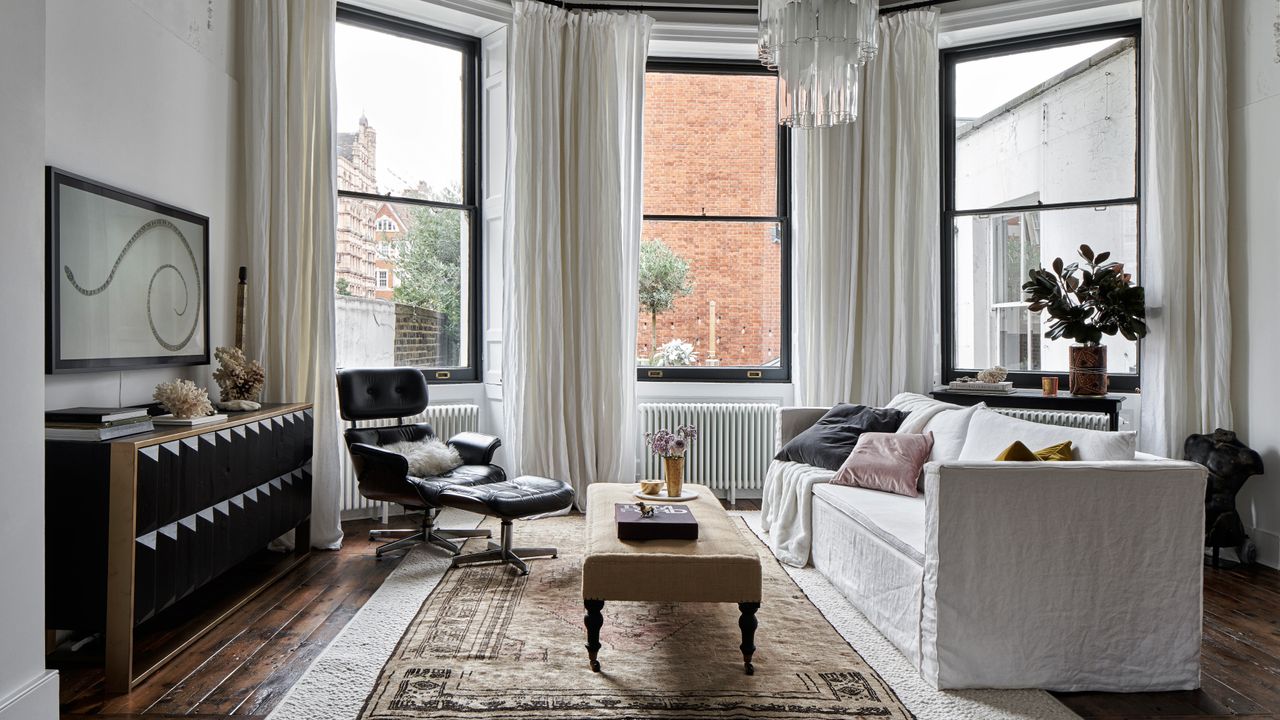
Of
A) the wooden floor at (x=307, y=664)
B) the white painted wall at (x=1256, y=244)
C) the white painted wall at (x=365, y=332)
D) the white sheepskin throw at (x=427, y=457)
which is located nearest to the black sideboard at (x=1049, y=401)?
the white painted wall at (x=1256, y=244)

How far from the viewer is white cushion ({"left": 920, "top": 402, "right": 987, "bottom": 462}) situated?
3.60 metres

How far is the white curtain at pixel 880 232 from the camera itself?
5.14m

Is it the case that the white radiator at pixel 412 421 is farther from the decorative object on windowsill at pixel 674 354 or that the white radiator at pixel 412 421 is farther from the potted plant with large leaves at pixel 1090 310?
the potted plant with large leaves at pixel 1090 310

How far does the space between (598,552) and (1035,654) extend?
1.42 metres

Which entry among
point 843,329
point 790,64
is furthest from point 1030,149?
point 790,64

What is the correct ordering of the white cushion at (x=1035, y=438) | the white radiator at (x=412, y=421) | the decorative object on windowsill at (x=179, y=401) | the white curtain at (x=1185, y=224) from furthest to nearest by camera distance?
the white radiator at (x=412, y=421) < the white curtain at (x=1185, y=224) < the decorative object on windowsill at (x=179, y=401) < the white cushion at (x=1035, y=438)

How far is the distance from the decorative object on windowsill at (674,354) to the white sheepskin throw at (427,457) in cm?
183

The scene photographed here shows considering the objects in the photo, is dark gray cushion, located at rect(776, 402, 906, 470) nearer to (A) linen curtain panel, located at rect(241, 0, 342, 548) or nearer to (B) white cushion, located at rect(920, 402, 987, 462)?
(B) white cushion, located at rect(920, 402, 987, 462)

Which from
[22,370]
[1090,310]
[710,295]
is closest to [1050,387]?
[1090,310]

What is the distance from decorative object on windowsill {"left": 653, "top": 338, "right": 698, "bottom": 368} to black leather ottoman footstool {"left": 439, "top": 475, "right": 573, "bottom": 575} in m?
1.86

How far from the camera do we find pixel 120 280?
3.07m

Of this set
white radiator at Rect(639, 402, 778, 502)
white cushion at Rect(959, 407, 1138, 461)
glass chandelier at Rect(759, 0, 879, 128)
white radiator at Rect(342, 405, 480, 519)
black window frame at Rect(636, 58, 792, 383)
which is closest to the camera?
white cushion at Rect(959, 407, 1138, 461)

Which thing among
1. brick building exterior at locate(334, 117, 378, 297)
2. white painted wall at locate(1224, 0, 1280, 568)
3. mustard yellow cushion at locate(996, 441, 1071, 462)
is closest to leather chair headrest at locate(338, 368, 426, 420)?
brick building exterior at locate(334, 117, 378, 297)

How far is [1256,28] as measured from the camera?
4.14m
